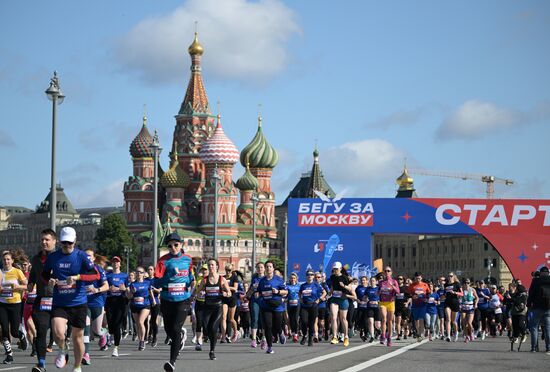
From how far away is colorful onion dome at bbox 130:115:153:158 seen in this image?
160 metres

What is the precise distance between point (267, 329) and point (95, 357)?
3380 mm

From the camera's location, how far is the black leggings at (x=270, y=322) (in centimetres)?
2212

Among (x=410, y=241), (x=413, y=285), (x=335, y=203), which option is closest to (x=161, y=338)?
(x=413, y=285)

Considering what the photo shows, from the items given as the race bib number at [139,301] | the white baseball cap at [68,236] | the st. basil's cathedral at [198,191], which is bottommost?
the race bib number at [139,301]

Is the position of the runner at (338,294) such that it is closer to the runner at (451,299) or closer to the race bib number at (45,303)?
the runner at (451,299)

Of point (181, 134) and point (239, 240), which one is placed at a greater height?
point (181, 134)

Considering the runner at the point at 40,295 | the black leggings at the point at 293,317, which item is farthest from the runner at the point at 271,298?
the runner at the point at 40,295

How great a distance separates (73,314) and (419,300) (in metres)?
15.7

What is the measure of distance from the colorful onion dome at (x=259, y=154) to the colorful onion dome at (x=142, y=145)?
1543 cm

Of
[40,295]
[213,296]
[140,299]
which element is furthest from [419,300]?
[40,295]

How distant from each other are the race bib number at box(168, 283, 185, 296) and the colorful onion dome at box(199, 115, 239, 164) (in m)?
137

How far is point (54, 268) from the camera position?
14922mm

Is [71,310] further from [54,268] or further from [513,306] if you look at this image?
[513,306]

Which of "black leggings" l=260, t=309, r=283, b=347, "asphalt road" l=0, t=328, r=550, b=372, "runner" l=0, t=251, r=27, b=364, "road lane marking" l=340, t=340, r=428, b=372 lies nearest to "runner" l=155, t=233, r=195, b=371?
"asphalt road" l=0, t=328, r=550, b=372
